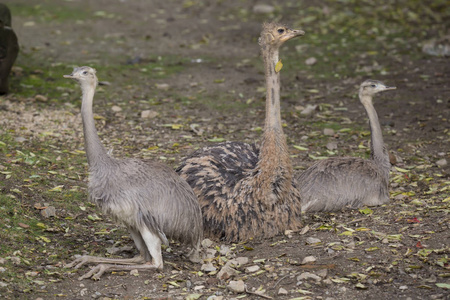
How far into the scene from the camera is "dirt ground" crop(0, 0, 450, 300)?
5023 mm

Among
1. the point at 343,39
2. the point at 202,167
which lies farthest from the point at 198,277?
the point at 343,39

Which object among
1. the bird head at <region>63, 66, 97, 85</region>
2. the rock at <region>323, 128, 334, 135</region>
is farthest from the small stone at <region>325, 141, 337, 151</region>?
the bird head at <region>63, 66, 97, 85</region>

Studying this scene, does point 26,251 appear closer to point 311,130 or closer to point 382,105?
point 311,130

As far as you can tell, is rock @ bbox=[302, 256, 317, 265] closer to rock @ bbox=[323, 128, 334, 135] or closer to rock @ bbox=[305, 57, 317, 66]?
rock @ bbox=[323, 128, 334, 135]

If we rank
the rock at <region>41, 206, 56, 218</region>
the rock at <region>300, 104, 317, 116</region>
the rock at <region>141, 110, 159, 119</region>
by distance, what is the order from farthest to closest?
the rock at <region>300, 104, 317, 116</region>
the rock at <region>141, 110, 159, 119</region>
the rock at <region>41, 206, 56, 218</region>

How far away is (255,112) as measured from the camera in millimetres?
9336

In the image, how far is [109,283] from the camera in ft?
16.8

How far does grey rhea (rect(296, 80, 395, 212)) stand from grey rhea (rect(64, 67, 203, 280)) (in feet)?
4.69

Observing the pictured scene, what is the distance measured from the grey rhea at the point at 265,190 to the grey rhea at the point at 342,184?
2.05ft

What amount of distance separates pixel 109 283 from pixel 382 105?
560cm

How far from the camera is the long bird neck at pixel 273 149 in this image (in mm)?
5676

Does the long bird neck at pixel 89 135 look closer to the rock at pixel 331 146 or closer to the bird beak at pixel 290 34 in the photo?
the bird beak at pixel 290 34

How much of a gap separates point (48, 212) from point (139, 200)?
50.0 inches

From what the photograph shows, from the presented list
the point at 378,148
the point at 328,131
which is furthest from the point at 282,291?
the point at 328,131
